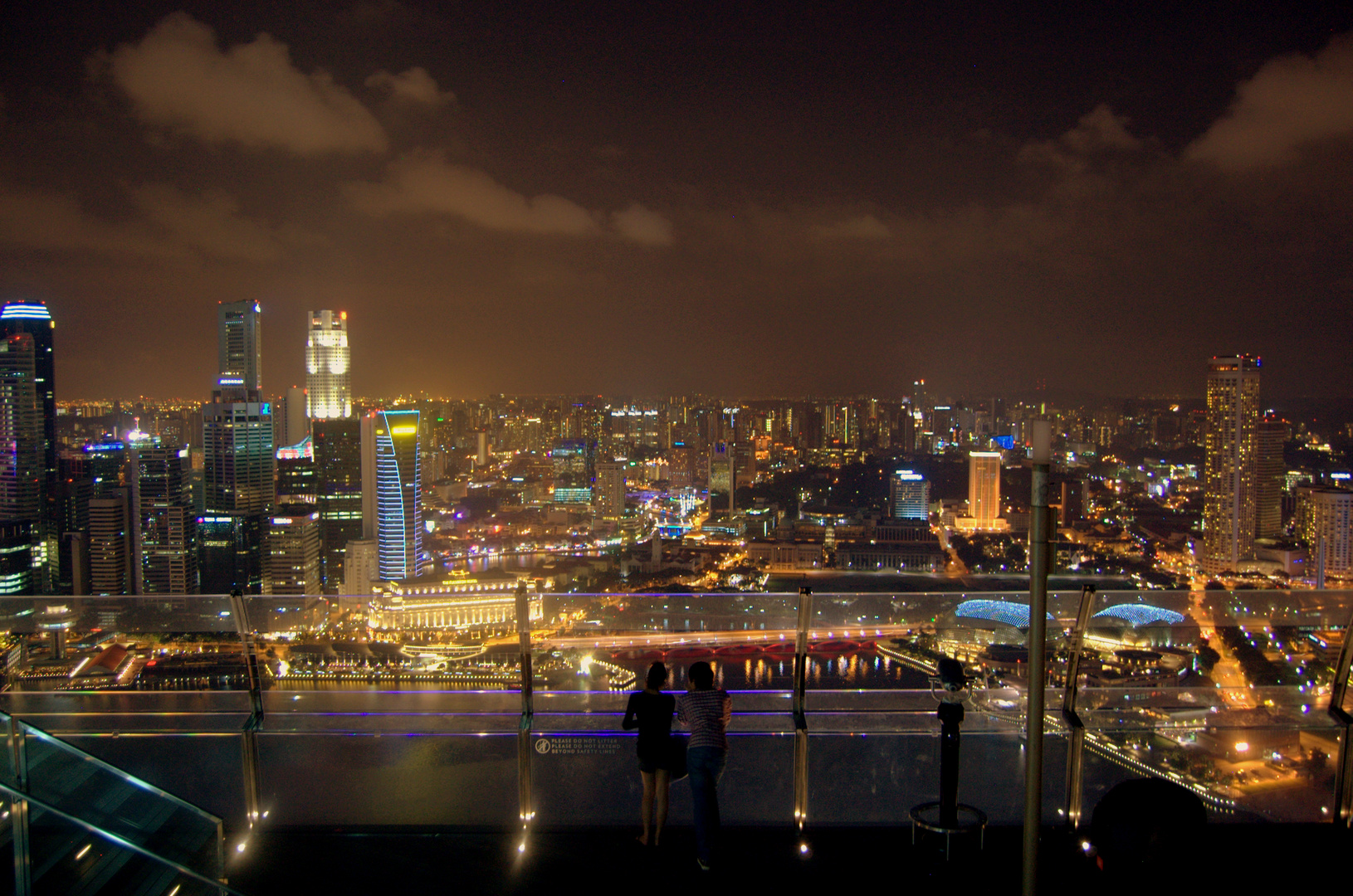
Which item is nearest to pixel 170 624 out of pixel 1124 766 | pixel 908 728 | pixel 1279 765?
pixel 908 728

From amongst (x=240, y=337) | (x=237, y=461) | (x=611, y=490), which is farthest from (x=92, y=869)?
(x=240, y=337)

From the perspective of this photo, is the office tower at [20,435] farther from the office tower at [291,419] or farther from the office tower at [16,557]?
the office tower at [291,419]

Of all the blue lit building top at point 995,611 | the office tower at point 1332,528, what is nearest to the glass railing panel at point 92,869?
the blue lit building top at point 995,611

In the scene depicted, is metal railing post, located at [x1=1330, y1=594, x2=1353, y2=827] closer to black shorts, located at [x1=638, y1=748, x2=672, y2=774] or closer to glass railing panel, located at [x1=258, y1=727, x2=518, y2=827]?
black shorts, located at [x1=638, y1=748, x2=672, y2=774]

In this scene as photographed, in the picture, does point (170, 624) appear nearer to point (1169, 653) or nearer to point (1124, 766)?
point (1124, 766)

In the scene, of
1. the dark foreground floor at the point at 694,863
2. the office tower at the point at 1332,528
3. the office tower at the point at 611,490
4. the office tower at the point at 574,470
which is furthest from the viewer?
the office tower at the point at 574,470

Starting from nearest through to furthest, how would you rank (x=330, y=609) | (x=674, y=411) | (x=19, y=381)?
(x=330, y=609), (x=19, y=381), (x=674, y=411)

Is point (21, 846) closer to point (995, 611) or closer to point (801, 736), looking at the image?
point (801, 736)

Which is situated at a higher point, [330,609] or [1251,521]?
[330,609]
